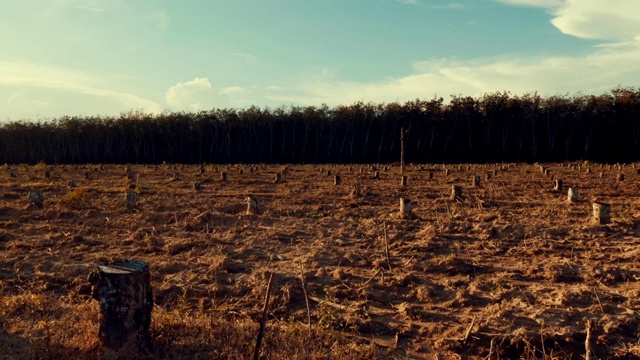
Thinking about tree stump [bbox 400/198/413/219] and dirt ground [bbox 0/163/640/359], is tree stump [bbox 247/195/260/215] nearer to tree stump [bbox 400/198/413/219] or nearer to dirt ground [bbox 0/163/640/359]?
dirt ground [bbox 0/163/640/359]

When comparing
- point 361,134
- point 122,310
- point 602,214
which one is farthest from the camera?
point 361,134

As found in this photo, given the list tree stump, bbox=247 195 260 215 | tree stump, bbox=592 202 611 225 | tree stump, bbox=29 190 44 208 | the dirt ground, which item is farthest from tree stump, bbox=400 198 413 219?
tree stump, bbox=29 190 44 208

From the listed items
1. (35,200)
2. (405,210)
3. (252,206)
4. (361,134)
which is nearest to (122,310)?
(252,206)

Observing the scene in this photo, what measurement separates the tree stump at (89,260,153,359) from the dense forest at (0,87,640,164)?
1601 inches

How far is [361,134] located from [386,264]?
40.1 m

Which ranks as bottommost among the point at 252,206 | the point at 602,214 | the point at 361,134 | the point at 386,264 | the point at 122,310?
the point at 386,264

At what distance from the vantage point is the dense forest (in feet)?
132

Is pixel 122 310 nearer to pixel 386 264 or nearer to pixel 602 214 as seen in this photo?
pixel 386 264

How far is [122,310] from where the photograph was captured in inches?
147

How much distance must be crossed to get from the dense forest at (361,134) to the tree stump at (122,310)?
40.7 metres

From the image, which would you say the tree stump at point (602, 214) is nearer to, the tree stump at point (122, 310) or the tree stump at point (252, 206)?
the tree stump at point (252, 206)

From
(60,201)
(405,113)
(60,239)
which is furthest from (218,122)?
(60,239)

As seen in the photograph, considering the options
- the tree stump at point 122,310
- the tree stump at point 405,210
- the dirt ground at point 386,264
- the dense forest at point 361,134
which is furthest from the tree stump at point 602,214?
the dense forest at point 361,134

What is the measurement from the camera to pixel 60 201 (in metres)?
12.4
